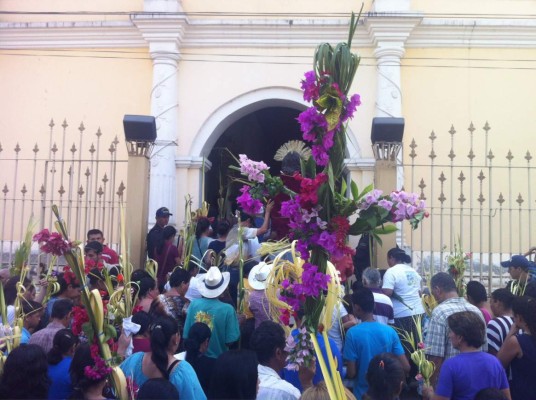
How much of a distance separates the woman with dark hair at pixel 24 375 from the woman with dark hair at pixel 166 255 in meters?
3.86

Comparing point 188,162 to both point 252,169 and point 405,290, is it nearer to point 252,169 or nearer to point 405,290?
point 405,290

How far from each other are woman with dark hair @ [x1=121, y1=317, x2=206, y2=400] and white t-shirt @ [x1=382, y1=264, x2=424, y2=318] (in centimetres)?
312

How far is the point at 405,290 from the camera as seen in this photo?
6590mm

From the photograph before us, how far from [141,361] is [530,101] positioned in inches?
333

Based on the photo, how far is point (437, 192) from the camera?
34.3 ft

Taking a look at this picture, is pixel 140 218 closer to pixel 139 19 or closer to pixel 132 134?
pixel 132 134

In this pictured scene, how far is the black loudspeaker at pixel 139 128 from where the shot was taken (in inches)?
336

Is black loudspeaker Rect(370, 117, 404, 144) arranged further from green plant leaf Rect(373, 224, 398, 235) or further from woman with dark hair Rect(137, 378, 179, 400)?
woman with dark hair Rect(137, 378, 179, 400)

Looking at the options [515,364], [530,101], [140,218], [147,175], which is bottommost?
[515,364]

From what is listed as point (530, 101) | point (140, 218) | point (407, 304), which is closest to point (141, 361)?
point (407, 304)

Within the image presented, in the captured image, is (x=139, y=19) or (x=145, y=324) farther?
(x=139, y=19)

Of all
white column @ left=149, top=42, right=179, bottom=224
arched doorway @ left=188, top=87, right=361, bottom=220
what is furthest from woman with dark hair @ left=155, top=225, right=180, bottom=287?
white column @ left=149, top=42, right=179, bottom=224

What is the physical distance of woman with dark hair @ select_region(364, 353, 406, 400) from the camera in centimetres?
366

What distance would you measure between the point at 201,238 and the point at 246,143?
6122 millimetres
